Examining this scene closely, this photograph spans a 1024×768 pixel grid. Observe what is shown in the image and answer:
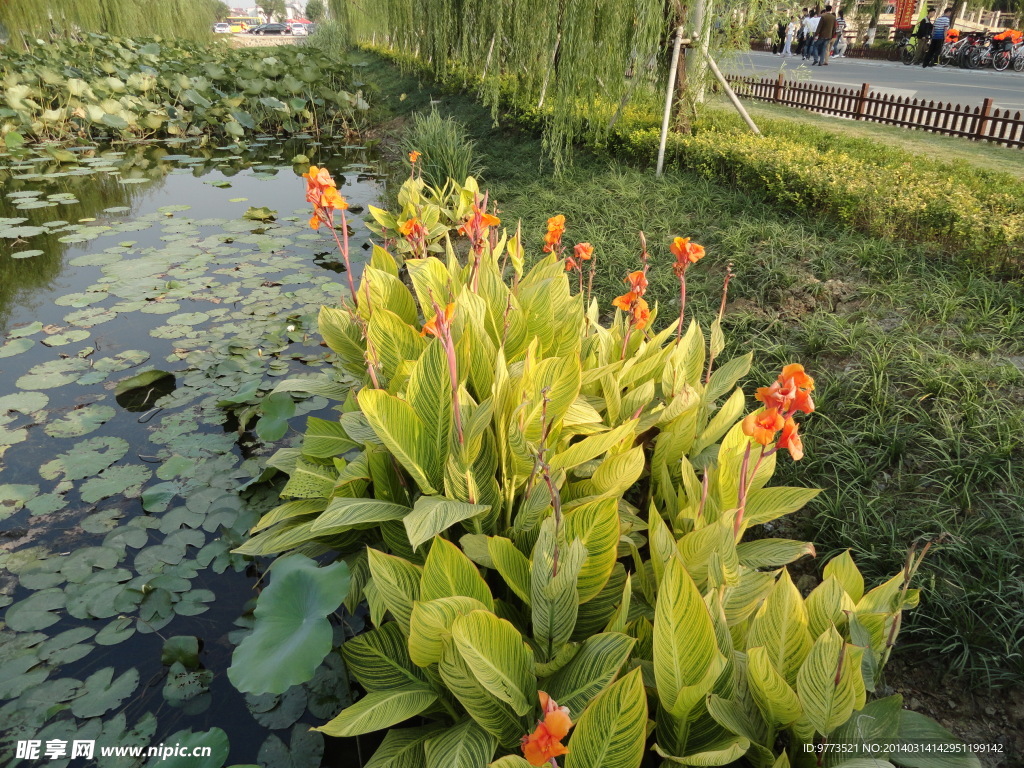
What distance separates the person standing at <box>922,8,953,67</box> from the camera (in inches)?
611

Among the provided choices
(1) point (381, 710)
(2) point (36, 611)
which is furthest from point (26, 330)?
(1) point (381, 710)

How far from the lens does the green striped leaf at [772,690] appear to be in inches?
43.1

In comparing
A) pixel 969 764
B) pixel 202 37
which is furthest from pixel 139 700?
pixel 202 37

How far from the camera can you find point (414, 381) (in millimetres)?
1607

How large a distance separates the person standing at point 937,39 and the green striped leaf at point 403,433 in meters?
19.7

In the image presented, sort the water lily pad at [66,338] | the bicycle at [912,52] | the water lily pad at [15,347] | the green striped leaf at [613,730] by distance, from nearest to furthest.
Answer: the green striped leaf at [613,730]
the water lily pad at [15,347]
the water lily pad at [66,338]
the bicycle at [912,52]

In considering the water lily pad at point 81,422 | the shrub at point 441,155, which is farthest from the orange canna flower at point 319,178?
the shrub at point 441,155

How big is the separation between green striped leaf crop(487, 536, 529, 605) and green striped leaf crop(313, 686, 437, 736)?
287 mm

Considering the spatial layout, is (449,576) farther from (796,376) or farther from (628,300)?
(628,300)

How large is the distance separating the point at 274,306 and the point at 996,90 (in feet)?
43.9

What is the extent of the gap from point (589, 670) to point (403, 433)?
70cm

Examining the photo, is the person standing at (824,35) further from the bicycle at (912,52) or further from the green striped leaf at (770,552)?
the green striped leaf at (770,552)

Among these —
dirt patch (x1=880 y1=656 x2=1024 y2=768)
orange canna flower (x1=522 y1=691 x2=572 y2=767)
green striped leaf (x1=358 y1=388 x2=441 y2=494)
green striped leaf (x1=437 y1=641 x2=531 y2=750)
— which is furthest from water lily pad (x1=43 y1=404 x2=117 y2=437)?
dirt patch (x1=880 y1=656 x2=1024 y2=768)

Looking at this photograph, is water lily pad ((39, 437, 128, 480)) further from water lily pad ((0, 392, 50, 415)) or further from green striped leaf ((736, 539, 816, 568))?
green striped leaf ((736, 539, 816, 568))
